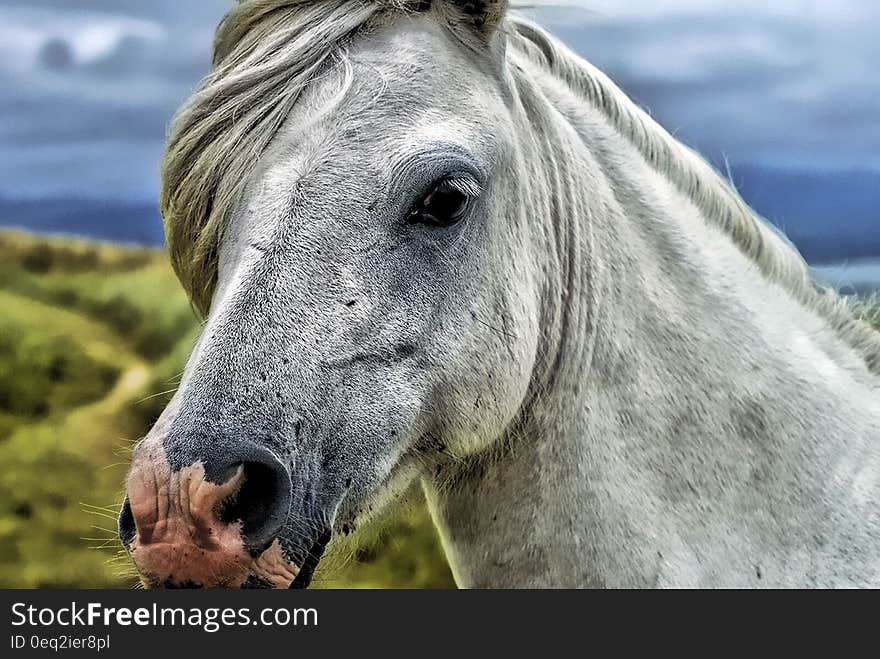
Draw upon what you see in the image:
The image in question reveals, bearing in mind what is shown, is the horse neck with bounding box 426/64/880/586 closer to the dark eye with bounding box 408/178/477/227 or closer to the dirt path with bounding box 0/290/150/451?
the dark eye with bounding box 408/178/477/227

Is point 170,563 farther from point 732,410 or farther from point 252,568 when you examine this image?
point 732,410

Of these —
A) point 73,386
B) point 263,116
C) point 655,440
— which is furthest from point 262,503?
point 73,386

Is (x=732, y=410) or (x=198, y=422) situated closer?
(x=198, y=422)

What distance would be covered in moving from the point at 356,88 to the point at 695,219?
0.89 m

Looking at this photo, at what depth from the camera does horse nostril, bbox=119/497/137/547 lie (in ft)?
4.11

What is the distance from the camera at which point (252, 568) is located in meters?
1.25

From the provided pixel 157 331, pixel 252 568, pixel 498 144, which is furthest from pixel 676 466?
pixel 157 331

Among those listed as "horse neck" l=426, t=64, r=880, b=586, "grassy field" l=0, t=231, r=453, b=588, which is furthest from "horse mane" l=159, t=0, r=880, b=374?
"grassy field" l=0, t=231, r=453, b=588

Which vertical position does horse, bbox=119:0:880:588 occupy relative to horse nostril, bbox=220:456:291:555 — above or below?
above

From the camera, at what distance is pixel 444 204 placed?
4.85ft

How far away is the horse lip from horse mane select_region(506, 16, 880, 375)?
3.87 feet

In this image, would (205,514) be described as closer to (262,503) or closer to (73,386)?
(262,503)

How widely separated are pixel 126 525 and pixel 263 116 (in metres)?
0.80

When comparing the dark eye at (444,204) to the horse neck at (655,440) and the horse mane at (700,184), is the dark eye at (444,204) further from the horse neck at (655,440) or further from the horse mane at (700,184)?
the horse mane at (700,184)
